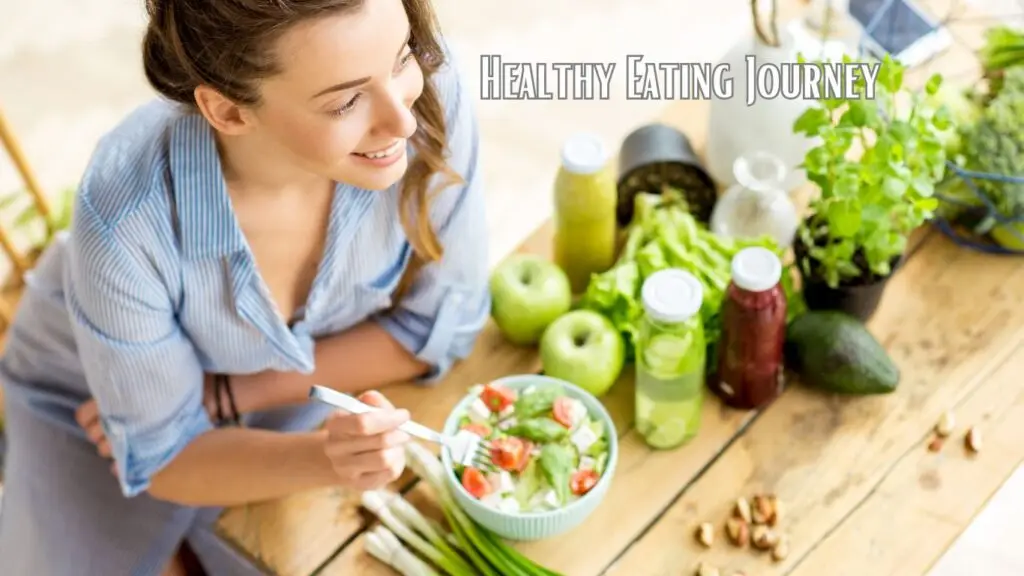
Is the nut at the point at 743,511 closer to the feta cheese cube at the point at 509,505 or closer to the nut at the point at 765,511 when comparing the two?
the nut at the point at 765,511

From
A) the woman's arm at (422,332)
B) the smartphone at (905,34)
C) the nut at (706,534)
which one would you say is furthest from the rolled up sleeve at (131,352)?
the smartphone at (905,34)

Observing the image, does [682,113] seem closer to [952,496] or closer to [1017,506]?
[952,496]

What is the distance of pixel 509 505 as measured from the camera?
Answer: 4.00 ft

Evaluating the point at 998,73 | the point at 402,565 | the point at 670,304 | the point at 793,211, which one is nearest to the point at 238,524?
the point at 402,565

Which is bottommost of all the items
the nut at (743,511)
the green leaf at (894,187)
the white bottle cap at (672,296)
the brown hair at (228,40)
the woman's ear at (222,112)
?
the nut at (743,511)

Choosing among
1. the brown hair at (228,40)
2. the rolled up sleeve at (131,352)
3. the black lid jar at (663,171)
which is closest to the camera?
the brown hair at (228,40)

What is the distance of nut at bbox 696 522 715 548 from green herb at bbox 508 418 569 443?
19 cm

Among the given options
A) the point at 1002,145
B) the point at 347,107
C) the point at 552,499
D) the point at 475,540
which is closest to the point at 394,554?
the point at 475,540

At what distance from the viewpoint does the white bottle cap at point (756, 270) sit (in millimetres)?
1214

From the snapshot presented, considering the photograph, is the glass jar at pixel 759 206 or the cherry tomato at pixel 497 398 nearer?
the cherry tomato at pixel 497 398

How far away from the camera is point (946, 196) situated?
58.2 inches

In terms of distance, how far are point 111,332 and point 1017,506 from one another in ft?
5.25

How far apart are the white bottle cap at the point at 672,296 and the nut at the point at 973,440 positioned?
390mm

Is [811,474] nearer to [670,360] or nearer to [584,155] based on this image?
[670,360]
